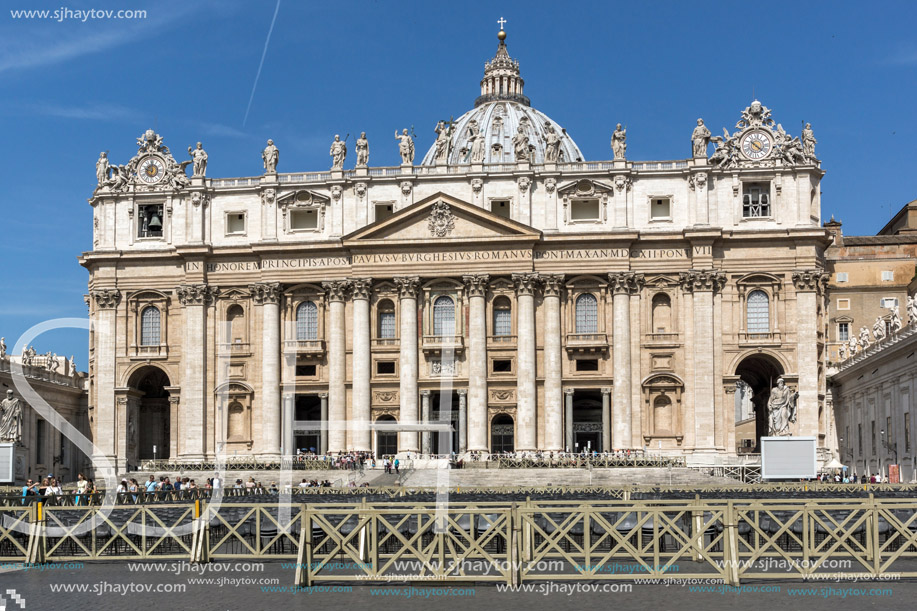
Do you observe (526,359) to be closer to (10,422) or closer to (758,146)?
(758,146)

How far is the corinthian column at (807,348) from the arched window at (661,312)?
7787 mm

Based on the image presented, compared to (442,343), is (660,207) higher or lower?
higher

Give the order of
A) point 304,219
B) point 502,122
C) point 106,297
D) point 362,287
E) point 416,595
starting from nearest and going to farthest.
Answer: point 416,595 < point 362,287 < point 304,219 < point 106,297 < point 502,122

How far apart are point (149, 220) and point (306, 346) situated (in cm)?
1429

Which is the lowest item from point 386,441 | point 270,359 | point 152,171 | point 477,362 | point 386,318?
point 386,441

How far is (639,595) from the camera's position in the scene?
21.9 meters

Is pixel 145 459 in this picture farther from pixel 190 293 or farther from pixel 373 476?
pixel 373 476

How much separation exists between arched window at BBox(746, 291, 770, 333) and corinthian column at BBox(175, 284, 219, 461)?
34077 millimetres

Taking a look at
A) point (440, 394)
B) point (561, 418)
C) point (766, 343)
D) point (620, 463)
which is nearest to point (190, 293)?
point (440, 394)

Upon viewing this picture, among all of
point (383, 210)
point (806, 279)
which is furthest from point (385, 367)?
point (806, 279)

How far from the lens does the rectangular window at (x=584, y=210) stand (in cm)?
7588

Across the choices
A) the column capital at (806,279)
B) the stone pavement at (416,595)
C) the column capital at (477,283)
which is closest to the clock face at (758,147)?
the column capital at (806,279)

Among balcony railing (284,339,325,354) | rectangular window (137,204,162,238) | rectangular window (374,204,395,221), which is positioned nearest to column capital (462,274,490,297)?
rectangular window (374,204,395,221)

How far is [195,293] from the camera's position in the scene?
77.8m
